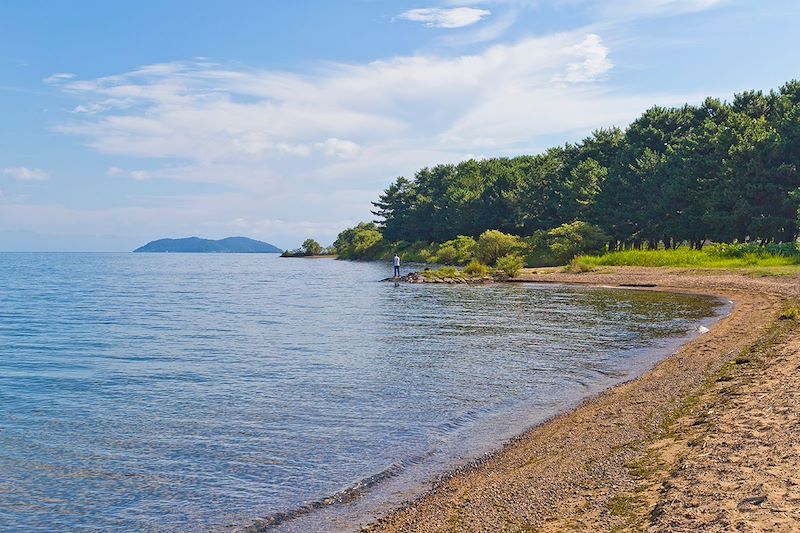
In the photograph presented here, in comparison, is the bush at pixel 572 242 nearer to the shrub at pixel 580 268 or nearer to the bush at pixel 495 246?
the bush at pixel 495 246

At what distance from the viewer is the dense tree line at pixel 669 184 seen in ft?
178

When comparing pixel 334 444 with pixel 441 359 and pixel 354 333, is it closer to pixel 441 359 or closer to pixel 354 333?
pixel 441 359

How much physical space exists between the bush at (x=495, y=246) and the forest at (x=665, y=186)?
2.26 metres

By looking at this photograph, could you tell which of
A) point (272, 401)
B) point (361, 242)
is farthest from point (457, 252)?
point (272, 401)

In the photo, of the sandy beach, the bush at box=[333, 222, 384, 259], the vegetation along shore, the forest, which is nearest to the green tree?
the bush at box=[333, 222, 384, 259]

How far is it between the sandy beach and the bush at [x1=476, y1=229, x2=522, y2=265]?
60.5 meters

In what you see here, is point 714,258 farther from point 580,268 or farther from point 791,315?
point 791,315

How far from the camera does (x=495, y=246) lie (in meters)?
76.8

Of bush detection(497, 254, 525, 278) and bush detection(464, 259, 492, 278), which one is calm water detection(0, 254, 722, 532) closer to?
bush detection(497, 254, 525, 278)

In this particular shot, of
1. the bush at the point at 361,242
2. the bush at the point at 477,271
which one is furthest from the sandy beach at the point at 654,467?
the bush at the point at 361,242

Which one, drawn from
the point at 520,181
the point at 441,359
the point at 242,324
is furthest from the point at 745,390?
the point at 520,181

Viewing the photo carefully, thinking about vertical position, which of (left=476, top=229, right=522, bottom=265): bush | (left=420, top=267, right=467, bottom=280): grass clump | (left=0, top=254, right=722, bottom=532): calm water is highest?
(left=476, top=229, right=522, bottom=265): bush

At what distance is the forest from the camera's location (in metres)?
54.3

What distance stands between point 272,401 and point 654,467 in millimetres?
9280
